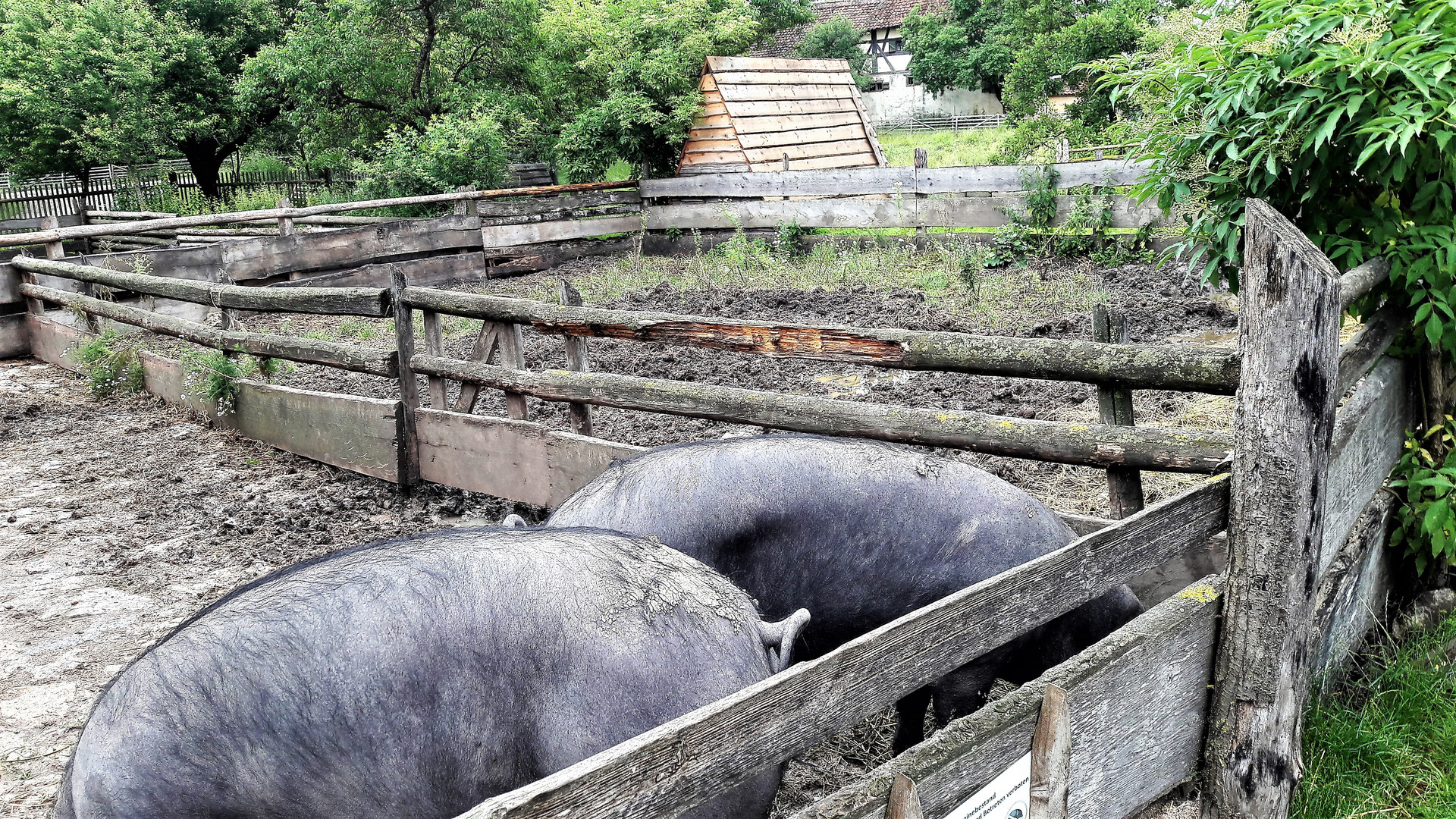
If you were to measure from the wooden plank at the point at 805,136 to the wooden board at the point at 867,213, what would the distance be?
164 cm

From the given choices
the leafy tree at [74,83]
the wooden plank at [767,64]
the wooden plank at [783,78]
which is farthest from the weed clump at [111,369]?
the leafy tree at [74,83]

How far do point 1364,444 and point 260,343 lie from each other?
19.9 feet

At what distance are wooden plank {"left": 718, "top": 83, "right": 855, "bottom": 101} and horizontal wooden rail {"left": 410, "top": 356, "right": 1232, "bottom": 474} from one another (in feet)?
41.0

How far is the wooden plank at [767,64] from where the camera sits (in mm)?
16625

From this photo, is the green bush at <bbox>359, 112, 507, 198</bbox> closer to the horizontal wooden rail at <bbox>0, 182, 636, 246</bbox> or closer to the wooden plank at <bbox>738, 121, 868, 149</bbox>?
the horizontal wooden rail at <bbox>0, 182, 636, 246</bbox>

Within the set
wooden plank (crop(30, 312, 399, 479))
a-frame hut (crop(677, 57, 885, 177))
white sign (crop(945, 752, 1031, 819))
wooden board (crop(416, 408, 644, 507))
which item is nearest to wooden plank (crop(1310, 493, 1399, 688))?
white sign (crop(945, 752, 1031, 819))

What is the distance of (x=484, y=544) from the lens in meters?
2.19

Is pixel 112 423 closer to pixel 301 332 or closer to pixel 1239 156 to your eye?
pixel 301 332

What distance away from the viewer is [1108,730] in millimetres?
2318

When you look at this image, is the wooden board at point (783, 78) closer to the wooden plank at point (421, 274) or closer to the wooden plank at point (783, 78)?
the wooden plank at point (783, 78)

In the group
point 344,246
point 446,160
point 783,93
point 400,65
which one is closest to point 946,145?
point 783,93

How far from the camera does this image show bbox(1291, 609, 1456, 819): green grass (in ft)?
8.87

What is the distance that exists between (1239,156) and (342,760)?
2.81 m

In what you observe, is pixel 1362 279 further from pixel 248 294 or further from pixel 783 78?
pixel 783 78
